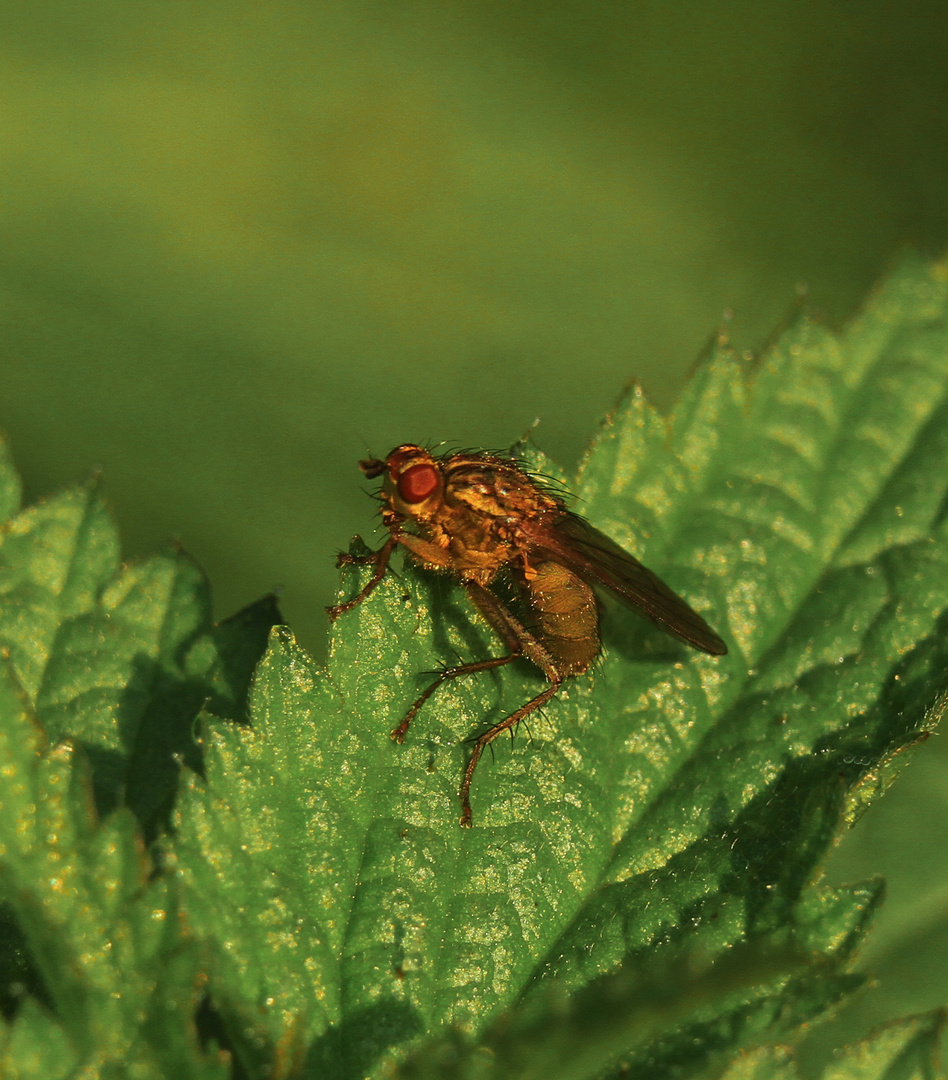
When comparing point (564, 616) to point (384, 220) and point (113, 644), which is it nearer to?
point (113, 644)

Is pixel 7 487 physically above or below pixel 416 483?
above

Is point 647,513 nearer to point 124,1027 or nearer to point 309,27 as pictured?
point 124,1027

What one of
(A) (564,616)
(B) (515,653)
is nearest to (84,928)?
(B) (515,653)

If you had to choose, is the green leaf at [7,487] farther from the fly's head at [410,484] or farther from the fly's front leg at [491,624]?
the fly's front leg at [491,624]

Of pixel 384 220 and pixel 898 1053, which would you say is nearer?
pixel 898 1053

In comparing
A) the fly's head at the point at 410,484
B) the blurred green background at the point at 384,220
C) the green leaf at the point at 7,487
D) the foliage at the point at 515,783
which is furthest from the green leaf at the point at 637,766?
the blurred green background at the point at 384,220

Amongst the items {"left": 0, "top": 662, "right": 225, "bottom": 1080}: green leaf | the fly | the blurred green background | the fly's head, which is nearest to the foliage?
{"left": 0, "top": 662, "right": 225, "bottom": 1080}: green leaf

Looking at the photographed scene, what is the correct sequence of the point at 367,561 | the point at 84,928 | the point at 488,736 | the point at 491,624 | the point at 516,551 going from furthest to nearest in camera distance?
the point at 516,551 < the point at 491,624 < the point at 367,561 < the point at 488,736 < the point at 84,928

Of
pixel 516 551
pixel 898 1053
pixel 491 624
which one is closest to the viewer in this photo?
pixel 898 1053
